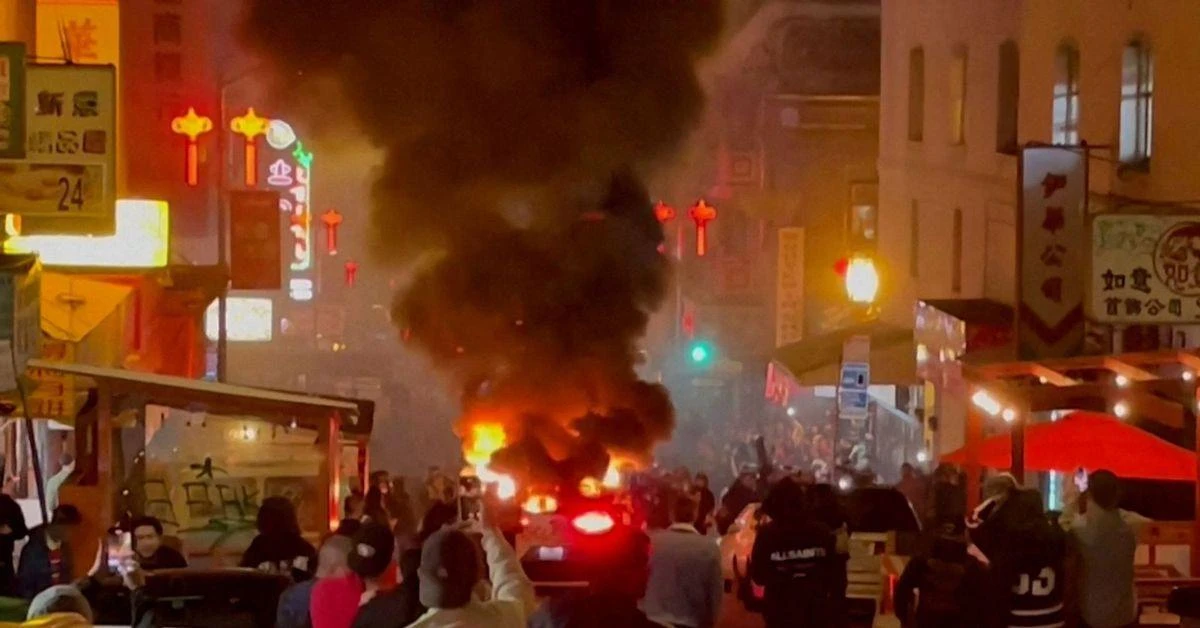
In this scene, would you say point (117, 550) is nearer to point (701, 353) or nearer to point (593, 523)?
point (593, 523)

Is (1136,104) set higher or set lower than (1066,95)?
lower

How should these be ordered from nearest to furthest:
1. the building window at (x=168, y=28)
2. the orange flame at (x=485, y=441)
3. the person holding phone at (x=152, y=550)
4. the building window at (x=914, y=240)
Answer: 1. the person holding phone at (x=152, y=550)
2. the orange flame at (x=485, y=441)
3. the building window at (x=914, y=240)
4. the building window at (x=168, y=28)

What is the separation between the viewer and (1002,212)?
2339 centimetres

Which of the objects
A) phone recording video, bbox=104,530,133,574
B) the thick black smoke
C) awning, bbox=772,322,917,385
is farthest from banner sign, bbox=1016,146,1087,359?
awning, bbox=772,322,917,385

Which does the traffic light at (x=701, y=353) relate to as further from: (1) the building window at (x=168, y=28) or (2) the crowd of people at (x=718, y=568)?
(2) the crowd of people at (x=718, y=568)

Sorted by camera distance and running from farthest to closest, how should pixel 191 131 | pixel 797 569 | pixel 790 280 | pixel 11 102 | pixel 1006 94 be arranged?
1. pixel 790 280
2. pixel 191 131
3. pixel 1006 94
4. pixel 11 102
5. pixel 797 569

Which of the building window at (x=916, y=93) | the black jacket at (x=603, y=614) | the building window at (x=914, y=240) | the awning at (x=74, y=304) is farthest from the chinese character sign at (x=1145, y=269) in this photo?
the building window at (x=916, y=93)

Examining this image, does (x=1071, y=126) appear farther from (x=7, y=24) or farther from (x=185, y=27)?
(x=185, y=27)

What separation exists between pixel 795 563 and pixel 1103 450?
5114 mm

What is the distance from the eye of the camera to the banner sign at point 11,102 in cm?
1223

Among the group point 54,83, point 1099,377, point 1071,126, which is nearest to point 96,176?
point 54,83

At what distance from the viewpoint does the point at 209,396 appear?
14438mm

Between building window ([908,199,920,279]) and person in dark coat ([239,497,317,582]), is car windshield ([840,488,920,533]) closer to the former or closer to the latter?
→ person in dark coat ([239,497,317,582])

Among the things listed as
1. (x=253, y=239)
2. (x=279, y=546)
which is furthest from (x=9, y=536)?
(x=253, y=239)
